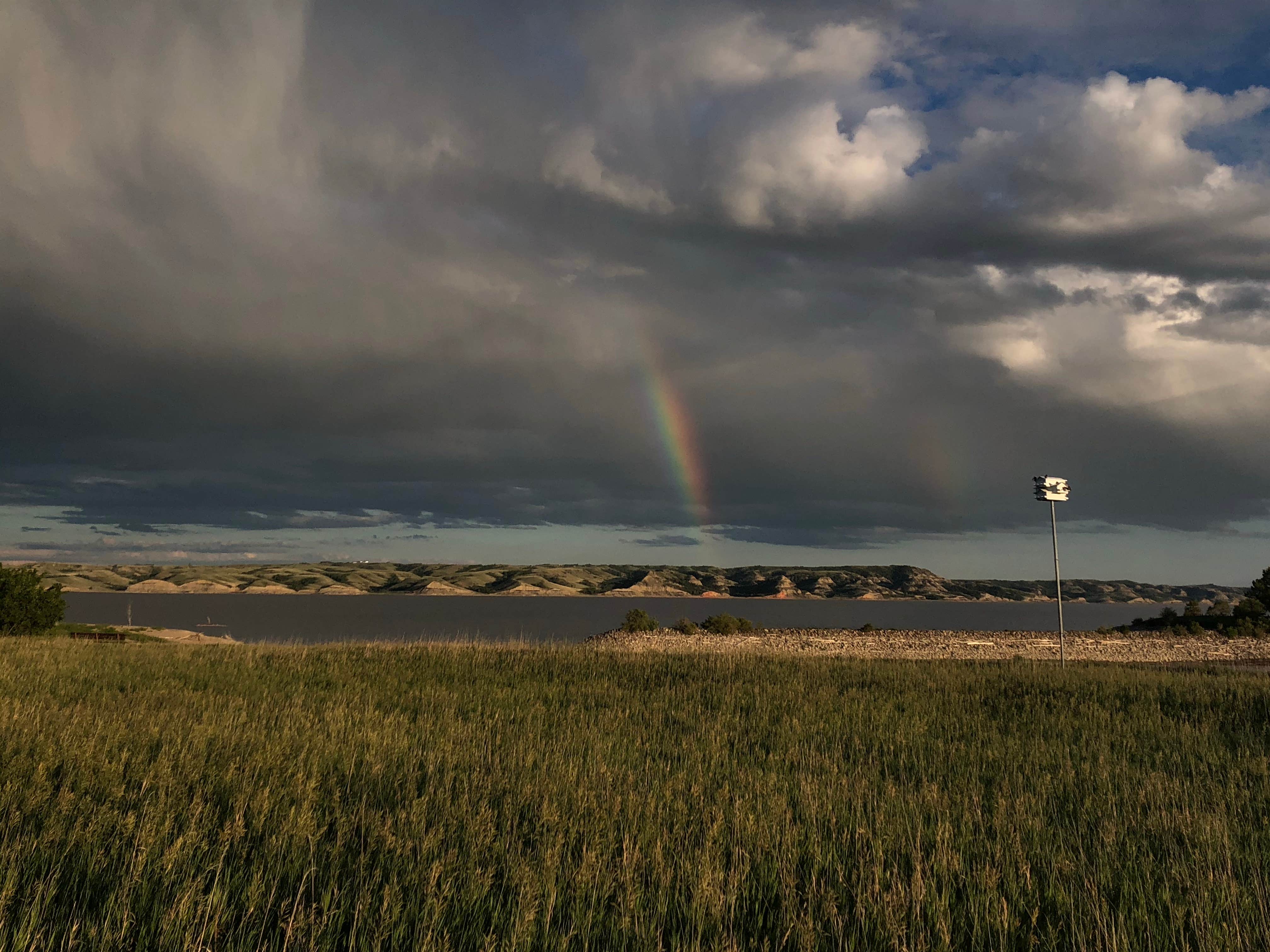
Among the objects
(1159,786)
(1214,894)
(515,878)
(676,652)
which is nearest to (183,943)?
(515,878)

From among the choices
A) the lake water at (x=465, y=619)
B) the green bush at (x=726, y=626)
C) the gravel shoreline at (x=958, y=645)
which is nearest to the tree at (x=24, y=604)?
the lake water at (x=465, y=619)

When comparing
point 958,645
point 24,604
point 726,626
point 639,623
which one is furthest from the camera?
point 726,626

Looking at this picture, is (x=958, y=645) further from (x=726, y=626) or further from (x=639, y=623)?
(x=639, y=623)

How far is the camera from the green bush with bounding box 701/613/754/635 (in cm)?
5319

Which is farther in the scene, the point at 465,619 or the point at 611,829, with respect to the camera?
the point at 465,619

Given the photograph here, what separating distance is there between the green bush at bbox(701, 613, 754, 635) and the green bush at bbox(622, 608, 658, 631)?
4.14 meters

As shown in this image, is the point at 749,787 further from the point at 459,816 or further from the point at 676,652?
the point at 676,652

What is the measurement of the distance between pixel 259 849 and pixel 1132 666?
103ft

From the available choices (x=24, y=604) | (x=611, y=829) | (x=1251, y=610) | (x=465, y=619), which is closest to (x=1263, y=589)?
(x=1251, y=610)

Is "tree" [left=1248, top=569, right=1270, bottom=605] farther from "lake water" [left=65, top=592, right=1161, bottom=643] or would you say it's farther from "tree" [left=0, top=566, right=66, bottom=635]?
"tree" [left=0, top=566, right=66, bottom=635]

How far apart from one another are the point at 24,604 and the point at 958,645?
46.8 metres

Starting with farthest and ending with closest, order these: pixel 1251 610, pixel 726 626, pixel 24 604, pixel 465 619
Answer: pixel 465 619, pixel 726 626, pixel 1251 610, pixel 24 604

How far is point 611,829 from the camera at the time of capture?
5973 mm

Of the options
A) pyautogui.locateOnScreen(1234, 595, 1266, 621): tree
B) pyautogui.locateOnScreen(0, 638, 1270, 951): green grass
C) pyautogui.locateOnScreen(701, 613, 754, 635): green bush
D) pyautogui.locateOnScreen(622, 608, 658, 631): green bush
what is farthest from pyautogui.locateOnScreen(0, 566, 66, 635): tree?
pyautogui.locateOnScreen(1234, 595, 1266, 621): tree
